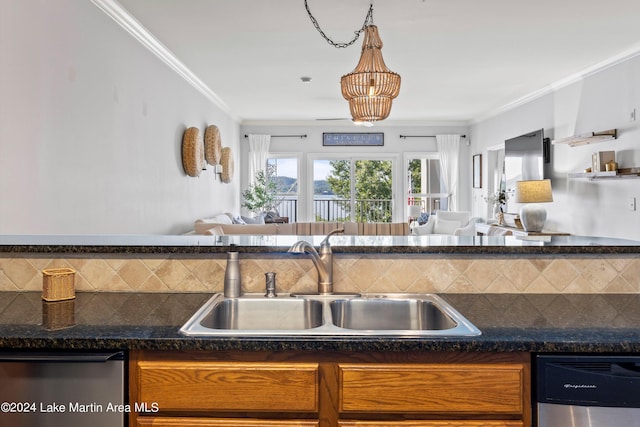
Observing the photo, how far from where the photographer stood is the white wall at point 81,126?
2.30 meters

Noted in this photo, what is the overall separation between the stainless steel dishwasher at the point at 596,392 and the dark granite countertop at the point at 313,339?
0.13ft

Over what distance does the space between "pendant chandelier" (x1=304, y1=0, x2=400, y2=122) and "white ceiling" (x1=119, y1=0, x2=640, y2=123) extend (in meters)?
0.34

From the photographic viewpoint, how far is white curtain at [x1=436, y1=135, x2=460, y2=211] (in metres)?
8.59

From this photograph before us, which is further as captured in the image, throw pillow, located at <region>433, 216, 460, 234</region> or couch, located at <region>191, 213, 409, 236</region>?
throw pillow, located at <region>433, 216, 460, 234</region>

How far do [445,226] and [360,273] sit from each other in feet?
17.0

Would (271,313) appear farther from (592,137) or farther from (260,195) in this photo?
(260,195)

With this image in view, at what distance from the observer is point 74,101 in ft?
9.20

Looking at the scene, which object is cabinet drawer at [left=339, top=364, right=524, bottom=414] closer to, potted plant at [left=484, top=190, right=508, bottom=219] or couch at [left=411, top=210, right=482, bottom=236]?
couch at [left=411, top=210, right=482, bottom=236]

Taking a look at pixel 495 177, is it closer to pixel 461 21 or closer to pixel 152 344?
pixel 461 21

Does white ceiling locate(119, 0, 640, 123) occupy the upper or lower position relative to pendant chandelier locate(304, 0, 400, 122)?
upper

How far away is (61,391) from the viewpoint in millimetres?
1198

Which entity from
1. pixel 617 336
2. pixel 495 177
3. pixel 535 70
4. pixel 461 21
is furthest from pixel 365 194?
pixel 617 336

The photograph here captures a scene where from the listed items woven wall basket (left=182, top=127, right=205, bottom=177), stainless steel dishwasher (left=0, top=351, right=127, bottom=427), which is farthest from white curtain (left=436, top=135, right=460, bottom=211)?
stainless steel dishwasher (left=0, top=351, right=127, bottom=427)

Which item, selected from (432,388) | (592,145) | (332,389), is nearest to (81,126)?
(332,389)
